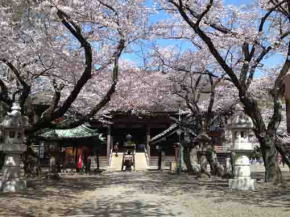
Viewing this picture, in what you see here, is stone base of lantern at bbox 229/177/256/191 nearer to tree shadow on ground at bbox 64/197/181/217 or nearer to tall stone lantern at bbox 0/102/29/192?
tree shadow on ground at bbox 64/197/181/217

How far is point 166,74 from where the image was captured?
27359 millimetres

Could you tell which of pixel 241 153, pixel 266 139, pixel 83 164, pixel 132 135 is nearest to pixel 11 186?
pixel 241 153

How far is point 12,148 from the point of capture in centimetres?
1562

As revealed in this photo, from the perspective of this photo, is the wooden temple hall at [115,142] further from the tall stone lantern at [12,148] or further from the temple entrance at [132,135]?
the tall stone lantern at [12,148]

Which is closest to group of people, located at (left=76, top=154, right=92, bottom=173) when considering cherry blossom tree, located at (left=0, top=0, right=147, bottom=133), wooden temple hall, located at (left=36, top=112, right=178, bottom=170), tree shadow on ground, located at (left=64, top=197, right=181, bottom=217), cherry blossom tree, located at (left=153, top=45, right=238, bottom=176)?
wooden temple hall, located at (left=36, top=112, right=178, bottom=170)

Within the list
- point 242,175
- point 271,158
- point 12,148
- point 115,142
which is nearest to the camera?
point 12,148

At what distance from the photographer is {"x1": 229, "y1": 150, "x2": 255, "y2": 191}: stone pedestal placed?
16.6m

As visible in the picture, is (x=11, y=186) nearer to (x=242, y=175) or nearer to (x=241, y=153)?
(x=242, y=175)

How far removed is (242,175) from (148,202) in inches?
190

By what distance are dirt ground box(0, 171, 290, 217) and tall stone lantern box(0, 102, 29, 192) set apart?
2.06ft

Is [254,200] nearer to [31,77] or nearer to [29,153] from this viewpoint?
[31,77]

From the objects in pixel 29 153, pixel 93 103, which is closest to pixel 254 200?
pixel 29 153

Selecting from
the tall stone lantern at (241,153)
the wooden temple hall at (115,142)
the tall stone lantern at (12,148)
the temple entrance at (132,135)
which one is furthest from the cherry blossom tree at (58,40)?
the temple entrance at (132,135)

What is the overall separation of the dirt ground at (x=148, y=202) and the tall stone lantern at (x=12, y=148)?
24.7 inches
